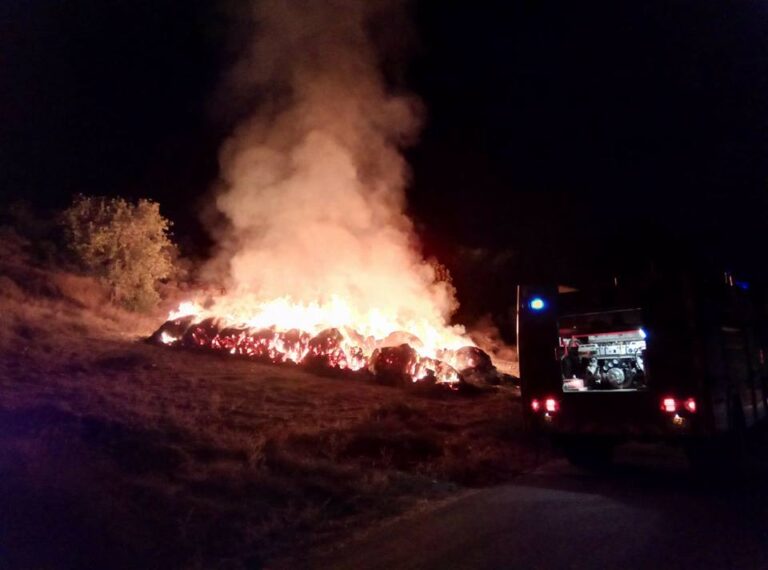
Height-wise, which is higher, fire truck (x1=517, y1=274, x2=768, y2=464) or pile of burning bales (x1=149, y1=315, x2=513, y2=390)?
→ pile of burning bales (x1=149, y1=315, x2=513, y2=390)

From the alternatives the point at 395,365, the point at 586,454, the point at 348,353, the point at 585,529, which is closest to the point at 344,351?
the point at 348,353

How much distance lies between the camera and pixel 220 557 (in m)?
5.95

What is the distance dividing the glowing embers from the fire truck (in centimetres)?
806

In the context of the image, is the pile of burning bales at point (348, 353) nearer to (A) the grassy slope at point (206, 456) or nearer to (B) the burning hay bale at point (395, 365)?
(B) the burning hay bale at point (395, 365)

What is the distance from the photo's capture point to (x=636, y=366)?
963cm

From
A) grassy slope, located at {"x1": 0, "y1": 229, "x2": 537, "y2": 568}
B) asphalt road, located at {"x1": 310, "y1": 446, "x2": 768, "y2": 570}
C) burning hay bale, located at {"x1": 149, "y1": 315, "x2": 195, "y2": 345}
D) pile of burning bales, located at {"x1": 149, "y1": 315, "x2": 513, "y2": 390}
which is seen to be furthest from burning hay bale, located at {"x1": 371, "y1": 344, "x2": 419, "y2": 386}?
asphalt road, located at {"x1": 310, "y1": 446, "x2": 768, "y2": 570}

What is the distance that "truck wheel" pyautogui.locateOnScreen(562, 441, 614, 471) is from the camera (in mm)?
9867

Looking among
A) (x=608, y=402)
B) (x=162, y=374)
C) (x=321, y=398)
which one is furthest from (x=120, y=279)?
(x=608, y=402)

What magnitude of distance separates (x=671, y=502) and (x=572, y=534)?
189 cm

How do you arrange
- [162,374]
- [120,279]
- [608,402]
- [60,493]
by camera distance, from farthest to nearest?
[120,279] < [162,374] < [608,402] < [60,493]

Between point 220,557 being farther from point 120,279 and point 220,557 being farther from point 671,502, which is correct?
point 120,279

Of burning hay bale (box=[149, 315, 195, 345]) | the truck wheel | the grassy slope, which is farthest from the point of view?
burning hay bale (box=[149, 315, 195, 345])

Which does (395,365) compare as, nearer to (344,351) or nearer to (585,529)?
(344,351)

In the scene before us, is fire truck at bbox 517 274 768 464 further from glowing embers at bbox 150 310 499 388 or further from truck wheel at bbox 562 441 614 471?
glowing embers at bbox 150 310 499 388
